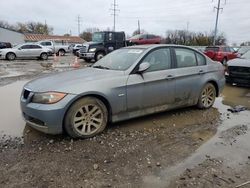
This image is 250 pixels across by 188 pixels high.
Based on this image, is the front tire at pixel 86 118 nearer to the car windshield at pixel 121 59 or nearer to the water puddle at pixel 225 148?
the car windshield at pixel 121 59

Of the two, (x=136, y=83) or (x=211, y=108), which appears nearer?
(x=136, y=83)

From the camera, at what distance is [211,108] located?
7098 millimetres

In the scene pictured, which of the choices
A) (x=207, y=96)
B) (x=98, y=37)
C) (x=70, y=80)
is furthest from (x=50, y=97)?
(x=98, y=37)

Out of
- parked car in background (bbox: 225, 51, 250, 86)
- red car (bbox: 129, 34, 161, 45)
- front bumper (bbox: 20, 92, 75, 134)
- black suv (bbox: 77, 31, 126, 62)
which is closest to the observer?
front bumper (bbox: 20, 92, 75, 134)

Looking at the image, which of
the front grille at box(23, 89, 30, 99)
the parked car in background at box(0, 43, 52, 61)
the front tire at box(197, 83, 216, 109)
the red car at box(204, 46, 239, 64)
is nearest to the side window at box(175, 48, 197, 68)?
the front tire at box(197, 83, 216, 109)

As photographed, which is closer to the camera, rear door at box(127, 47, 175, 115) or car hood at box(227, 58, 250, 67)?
rear door at box(127, 47, 175, 115)

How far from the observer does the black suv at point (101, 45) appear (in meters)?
21.4

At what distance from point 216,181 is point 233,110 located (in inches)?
149

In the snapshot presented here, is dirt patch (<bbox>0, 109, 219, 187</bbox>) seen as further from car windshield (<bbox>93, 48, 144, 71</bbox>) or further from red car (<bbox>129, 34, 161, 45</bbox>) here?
red car (<bbox>129, 34, 161, 45</bbox>)

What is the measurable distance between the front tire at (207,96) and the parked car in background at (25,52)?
2122cm

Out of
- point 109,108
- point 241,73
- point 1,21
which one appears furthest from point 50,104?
point 1,21

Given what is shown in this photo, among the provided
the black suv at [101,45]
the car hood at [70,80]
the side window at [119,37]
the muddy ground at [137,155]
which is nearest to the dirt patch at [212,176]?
the muddy ground at [137,155]

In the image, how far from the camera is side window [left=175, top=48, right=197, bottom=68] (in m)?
6.22

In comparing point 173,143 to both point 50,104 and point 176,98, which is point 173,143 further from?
point 50,104
